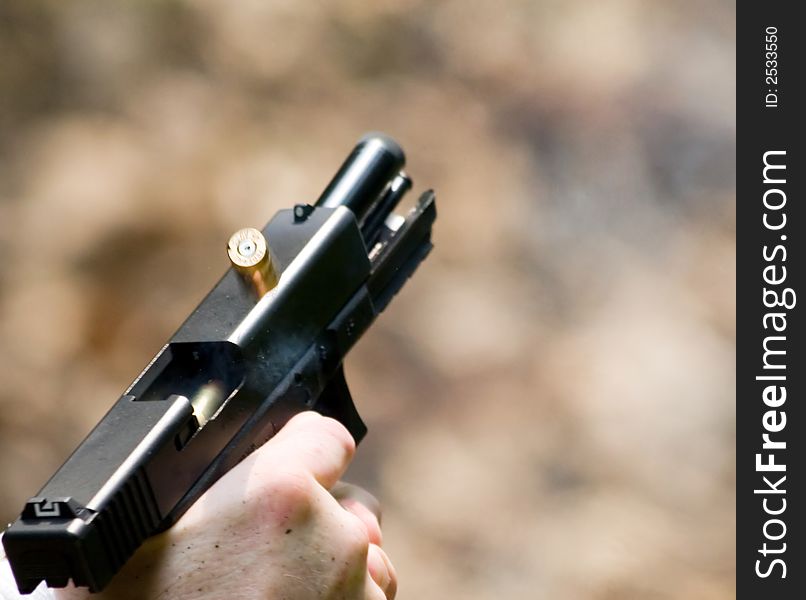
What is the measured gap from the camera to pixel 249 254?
733 mm

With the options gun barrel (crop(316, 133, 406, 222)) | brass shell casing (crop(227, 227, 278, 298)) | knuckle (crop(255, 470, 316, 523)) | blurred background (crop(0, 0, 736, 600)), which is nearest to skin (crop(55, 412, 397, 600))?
knuckle (crop(255, 470, 316, 523))

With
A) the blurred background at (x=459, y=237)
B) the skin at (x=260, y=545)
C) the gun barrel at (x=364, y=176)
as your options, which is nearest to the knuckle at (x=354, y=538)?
the skin at (x=260, y=545)

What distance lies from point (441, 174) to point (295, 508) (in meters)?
0.84

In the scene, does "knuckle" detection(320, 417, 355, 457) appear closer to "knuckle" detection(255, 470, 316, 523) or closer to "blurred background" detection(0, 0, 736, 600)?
"knuckle" detection(255, 470, 316, 523)

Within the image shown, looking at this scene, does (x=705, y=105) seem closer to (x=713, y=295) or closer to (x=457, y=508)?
(x=713, y=295)

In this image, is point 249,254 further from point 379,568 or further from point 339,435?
point 379,568

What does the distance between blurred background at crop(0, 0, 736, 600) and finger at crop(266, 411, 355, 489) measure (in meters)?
0.66

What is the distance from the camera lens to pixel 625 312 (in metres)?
1.39

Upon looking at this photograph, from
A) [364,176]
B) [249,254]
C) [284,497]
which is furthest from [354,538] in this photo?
[364,176]

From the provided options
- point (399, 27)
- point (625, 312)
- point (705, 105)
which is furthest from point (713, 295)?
point (399, 27)

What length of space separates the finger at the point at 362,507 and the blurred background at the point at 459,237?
1.82 ft

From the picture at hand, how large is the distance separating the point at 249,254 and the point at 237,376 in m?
0.09

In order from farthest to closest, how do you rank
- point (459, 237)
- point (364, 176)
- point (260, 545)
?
point (459, 237) < point (364, 176) < point (260, 545)
